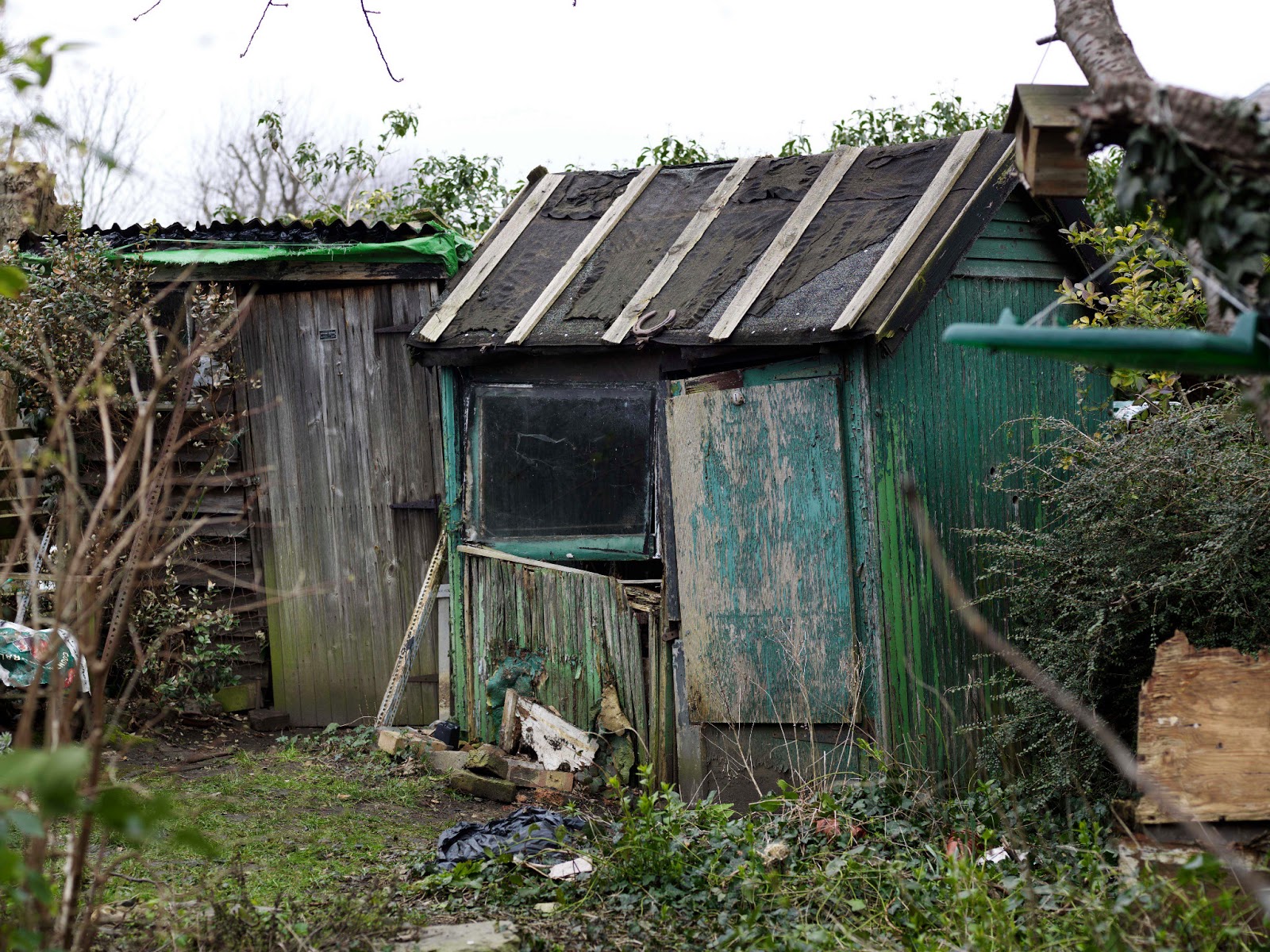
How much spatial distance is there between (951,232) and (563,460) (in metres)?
2.61

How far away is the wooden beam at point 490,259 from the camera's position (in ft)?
23.9

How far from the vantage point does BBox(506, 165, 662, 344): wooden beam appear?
703cm

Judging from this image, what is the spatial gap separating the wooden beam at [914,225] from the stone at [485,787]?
10.6 feet

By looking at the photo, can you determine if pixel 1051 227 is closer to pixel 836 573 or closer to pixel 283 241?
pixel 836 573

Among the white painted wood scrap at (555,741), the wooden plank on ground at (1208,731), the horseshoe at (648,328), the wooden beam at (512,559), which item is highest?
the horseshoe at (648,328)

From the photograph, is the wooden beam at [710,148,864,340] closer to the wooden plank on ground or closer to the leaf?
the wooden plank on ground

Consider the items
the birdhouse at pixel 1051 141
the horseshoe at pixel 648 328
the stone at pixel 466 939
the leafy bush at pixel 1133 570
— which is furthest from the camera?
the horseshoe at pixel 648 328

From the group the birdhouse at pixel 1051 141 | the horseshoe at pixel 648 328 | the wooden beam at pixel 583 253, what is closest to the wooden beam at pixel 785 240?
the horseshoe at pixel 648 328

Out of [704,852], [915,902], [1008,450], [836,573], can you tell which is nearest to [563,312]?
→ [836,573]

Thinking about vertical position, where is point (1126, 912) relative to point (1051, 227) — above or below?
Result: below

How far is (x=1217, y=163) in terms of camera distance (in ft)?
9.15

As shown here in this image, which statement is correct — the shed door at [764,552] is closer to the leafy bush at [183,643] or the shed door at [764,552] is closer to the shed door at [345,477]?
the shed door at [345,477]

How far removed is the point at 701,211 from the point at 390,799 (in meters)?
4.03

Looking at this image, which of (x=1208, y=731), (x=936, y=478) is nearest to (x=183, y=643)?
(x=936, y=478)
